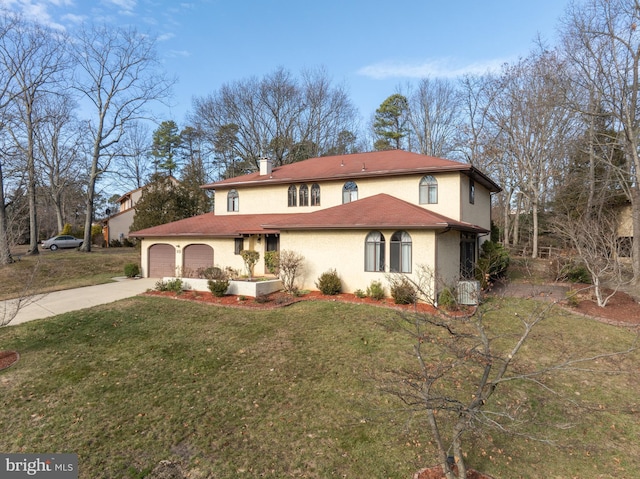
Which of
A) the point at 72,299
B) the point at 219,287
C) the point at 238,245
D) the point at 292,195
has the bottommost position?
the point at 72,299

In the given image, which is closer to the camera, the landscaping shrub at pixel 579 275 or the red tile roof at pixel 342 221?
the red tile roof at pixel 342 221

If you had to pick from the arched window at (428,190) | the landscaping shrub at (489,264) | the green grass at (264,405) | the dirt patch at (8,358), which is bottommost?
the green grass at (264,405)

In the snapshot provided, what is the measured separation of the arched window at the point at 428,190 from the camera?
15217mm

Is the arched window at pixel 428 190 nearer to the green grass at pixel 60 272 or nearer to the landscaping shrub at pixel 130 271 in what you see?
the landscaping shrub at pixel 130 271

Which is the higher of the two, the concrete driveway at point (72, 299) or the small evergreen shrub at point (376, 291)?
the small evergreen shrub at point (376, 291)

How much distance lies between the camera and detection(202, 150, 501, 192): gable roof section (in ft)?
49.7

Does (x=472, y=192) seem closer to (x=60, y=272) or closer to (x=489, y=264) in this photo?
(x=489, y=264)

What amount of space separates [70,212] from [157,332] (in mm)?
52584

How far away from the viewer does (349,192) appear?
17.3 m

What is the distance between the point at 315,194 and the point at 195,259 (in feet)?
24.7

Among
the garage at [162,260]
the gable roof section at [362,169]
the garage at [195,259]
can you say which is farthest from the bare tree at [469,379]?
the garage at [162,260]

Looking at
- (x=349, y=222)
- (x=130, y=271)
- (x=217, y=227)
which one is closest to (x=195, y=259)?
(x=217, y=227)

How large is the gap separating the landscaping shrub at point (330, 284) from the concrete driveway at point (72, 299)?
8115mm

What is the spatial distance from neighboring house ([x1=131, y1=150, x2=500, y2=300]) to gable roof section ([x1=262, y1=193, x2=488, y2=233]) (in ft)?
0.14
